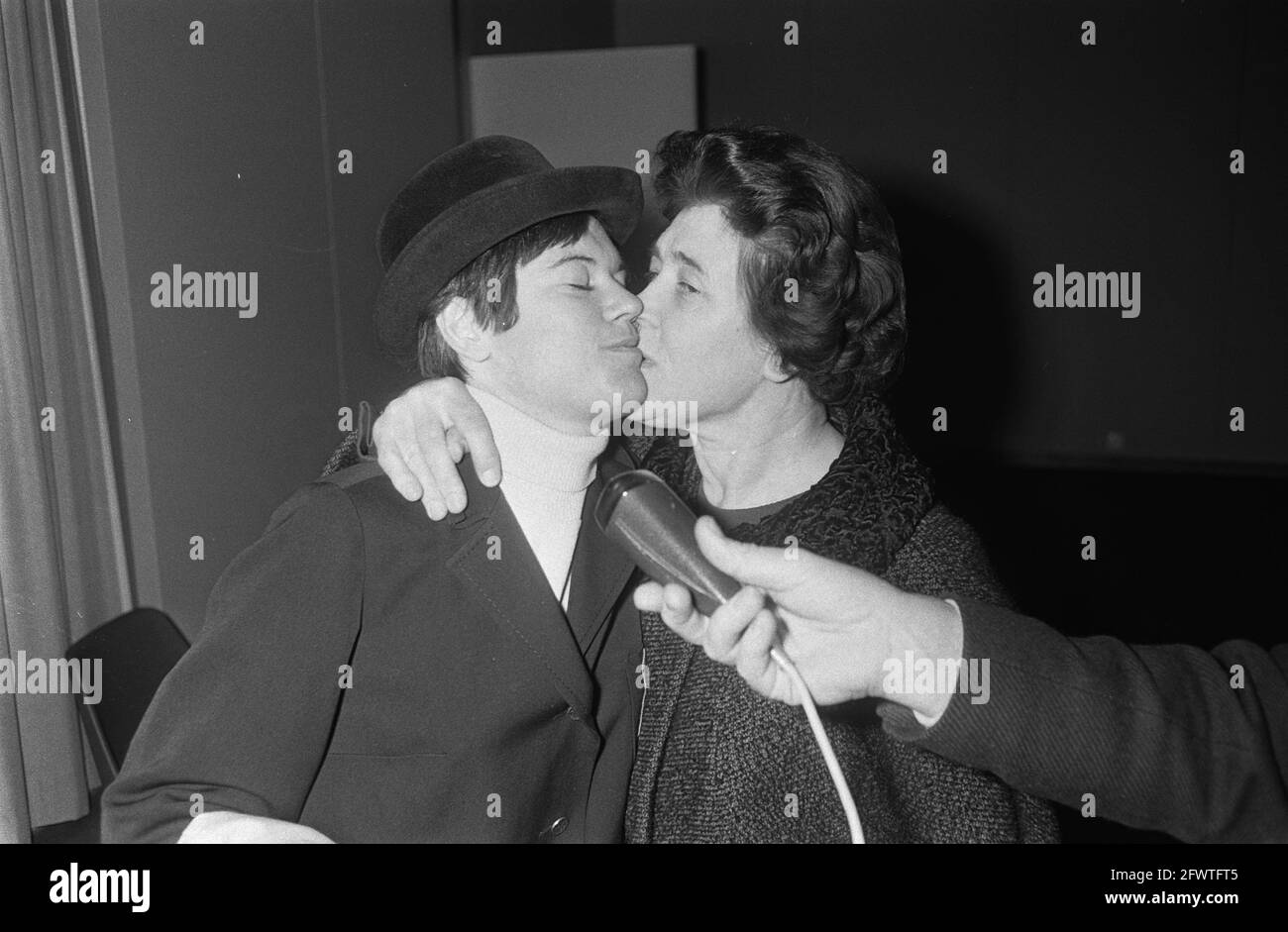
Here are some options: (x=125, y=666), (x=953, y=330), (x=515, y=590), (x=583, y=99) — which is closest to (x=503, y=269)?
(x=515, y=590)

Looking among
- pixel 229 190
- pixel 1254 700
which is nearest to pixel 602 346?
pixel 1254 700

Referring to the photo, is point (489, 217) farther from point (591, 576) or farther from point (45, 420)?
point (45, 420)

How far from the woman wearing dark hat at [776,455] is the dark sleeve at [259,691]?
12 cm

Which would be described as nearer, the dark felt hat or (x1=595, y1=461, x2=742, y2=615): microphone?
(x1=595, y1=461, x2=742, y2=615): microphone

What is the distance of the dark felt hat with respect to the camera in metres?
0.98

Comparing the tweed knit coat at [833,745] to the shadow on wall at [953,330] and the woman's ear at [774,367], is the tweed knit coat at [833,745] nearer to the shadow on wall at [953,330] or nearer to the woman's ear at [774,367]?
the woman's ear at [774,367]

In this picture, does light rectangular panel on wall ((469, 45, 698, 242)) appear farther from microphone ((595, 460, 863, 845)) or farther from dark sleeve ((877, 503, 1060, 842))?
microphone ((595, 460, 863, 845))

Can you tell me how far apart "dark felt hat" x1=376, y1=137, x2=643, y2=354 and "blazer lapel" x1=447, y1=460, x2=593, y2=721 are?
0.71 ft

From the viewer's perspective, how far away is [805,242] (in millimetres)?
1297

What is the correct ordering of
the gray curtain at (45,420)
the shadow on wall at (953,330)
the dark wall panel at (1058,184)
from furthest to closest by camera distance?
the shadow on wall at (953,330), the dark wall panel at (1058,184), the gray curtain at (45,420)

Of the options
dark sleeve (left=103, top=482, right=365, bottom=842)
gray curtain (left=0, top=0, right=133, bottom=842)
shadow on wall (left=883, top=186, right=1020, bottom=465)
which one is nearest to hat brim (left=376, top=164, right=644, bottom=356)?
dark sleeve (left=103, top=482, right=365, bottom=842)

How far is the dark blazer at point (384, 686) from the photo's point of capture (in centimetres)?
84

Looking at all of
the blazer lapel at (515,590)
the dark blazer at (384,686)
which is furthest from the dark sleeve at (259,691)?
the blazer lapel at (515,590)
